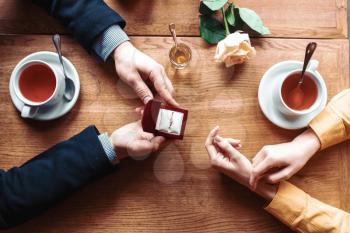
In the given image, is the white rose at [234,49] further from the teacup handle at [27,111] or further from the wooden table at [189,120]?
the teacup handle at [27,111]

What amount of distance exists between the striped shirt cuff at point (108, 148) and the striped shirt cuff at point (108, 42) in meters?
0.22

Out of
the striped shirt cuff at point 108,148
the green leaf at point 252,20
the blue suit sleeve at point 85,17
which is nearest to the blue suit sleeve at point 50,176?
the striped shirt cuff at point 108,148

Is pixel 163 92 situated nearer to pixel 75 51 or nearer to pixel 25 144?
pixel 75 51

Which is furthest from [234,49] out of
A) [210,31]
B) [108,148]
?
[108,148]

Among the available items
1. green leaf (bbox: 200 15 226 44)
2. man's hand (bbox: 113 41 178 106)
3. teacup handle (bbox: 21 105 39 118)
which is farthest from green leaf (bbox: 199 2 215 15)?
teacup handle (bbox: 21 105 39 118)

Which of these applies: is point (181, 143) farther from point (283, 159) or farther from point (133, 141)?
point (283, 159)

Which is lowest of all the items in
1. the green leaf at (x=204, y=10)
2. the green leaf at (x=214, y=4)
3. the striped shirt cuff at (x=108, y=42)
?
the striped shirt cuff at (x=108, y=42)

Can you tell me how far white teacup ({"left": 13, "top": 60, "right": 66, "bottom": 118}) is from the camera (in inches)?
46.8

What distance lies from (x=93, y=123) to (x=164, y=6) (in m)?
0.39

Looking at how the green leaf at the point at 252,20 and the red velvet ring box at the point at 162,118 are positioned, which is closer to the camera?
the red velvet ring box at the point at 162,118

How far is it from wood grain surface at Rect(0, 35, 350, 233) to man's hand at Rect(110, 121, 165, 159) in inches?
1.4

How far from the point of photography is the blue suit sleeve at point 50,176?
1.20 metres

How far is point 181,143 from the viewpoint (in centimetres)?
127

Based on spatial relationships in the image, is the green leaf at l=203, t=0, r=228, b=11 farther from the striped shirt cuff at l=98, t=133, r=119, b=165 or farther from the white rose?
the striped shirt cuff at l=98, t=133, r=119, b=165
